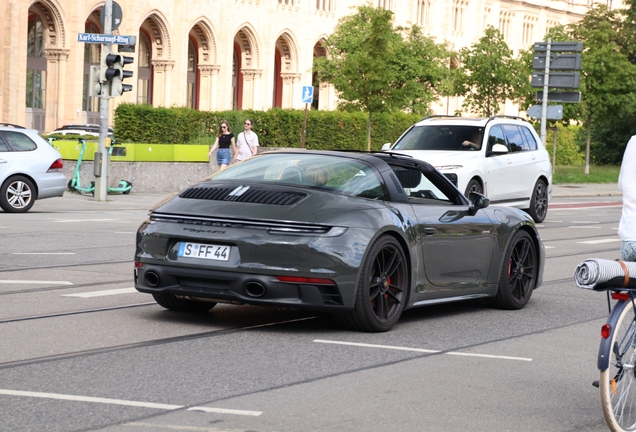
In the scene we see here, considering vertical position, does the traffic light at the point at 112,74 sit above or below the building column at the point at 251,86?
below

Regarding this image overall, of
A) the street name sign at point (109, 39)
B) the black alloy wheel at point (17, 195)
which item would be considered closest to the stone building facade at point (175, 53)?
the street name sign at point (109, 39)

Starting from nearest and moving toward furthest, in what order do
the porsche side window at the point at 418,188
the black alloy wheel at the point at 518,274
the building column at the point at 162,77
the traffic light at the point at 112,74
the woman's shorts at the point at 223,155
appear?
the porsche side window at the point at 418,188, the black alloy wheel at the point at 518,274, the traffic light at the point at 112,74, the woman's shorts at the point at 223,155, the building column at the point at 162,77

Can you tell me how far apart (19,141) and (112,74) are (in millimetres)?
3671

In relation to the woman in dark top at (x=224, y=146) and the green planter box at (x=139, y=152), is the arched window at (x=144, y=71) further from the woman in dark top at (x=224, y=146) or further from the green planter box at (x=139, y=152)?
the woman in dark top at (x=224, y=146)

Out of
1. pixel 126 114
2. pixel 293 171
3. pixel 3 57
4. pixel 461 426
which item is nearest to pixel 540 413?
pixel 461 426

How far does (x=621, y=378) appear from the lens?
547 cm

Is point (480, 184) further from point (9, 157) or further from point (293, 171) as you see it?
point (293, 171)

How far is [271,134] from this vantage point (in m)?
38.3

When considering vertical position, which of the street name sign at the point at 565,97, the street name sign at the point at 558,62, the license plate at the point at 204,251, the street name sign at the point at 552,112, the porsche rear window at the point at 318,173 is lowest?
the license plate at the point at 204,251

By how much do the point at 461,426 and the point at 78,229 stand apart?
12.5m

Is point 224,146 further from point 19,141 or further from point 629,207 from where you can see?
point 629,207

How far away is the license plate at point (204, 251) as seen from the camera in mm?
8000

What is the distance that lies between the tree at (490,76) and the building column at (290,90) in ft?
70.4

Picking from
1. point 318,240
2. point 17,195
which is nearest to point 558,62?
point 17,195
